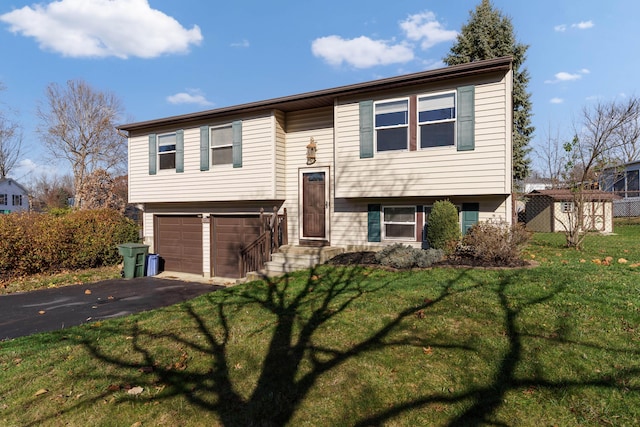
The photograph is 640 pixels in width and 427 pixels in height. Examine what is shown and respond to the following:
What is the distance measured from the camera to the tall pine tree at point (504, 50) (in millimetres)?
19609

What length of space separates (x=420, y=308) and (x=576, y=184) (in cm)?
781

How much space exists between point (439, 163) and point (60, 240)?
38.6ft

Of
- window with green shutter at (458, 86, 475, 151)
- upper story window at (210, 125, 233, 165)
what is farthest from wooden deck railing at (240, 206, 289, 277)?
window with green shutter at (458, 86, 475, 151)

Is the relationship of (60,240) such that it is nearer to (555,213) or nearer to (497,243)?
(497,243)

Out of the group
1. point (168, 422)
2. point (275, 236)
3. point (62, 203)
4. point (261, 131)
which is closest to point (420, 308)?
point (168, 422)

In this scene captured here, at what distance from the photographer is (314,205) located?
10.6 metres

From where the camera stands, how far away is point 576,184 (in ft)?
32.1

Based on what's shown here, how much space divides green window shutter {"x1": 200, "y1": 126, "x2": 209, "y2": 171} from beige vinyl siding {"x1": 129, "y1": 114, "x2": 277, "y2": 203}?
0.66 feet

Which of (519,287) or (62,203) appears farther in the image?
(62,203)

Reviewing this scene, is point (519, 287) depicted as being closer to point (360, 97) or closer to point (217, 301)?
point (217, 301)

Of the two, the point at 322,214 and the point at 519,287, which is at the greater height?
the point at 322,214

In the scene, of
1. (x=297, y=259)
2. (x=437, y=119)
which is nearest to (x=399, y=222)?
(x=437, y=119)

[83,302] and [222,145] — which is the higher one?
[222,145]

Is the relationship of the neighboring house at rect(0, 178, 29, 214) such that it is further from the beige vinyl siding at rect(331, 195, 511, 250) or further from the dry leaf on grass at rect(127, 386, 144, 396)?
the dry leaf on grass at rect(127, 386, 144, 396)
